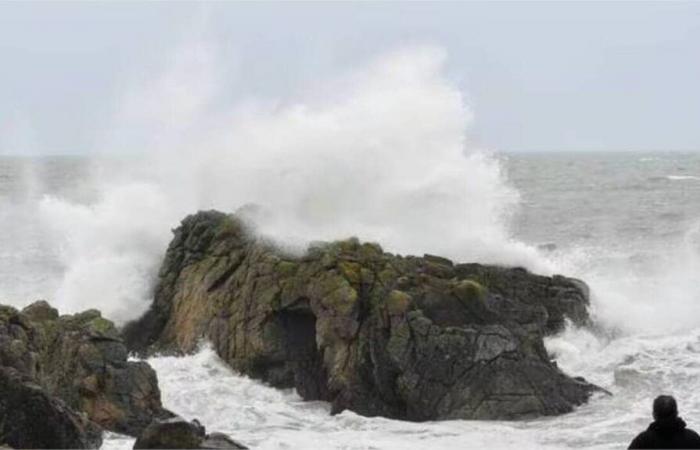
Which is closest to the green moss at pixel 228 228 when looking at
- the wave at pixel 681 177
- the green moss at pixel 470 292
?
the green moss at pixel 470 292

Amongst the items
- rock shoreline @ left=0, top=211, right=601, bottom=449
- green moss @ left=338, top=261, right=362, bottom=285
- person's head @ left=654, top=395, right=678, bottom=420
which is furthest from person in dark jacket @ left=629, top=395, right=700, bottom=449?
green moss @ left=338, top=261, right=362, bottom=285

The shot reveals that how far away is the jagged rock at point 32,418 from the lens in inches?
446

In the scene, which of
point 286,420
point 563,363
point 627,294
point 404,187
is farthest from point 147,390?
point 627,294

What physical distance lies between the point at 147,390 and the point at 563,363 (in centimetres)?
845

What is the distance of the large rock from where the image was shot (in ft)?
51.7

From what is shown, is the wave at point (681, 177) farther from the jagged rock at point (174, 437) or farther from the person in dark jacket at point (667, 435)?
the person in dark jacket at point (667, 435)

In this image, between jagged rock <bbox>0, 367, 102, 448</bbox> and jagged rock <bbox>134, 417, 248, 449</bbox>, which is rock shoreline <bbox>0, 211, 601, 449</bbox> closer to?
jagged rock <bbox>0, 367, 102, 448</bbox>

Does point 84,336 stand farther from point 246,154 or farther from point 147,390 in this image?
point 246,154

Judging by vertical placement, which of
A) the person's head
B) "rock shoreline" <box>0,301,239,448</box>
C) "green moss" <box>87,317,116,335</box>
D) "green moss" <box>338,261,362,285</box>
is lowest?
the person's head

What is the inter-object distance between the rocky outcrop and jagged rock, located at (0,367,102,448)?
5.32 ft

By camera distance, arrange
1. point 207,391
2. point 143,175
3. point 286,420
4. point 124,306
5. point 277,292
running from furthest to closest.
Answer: point 143,175, point 124,306, point 277,292, point 207,391, point 286,420

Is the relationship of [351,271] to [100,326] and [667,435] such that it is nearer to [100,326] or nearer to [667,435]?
[100,326]

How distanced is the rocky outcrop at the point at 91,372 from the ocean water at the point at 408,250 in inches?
30.3

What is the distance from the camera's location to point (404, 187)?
2408 centimetres
